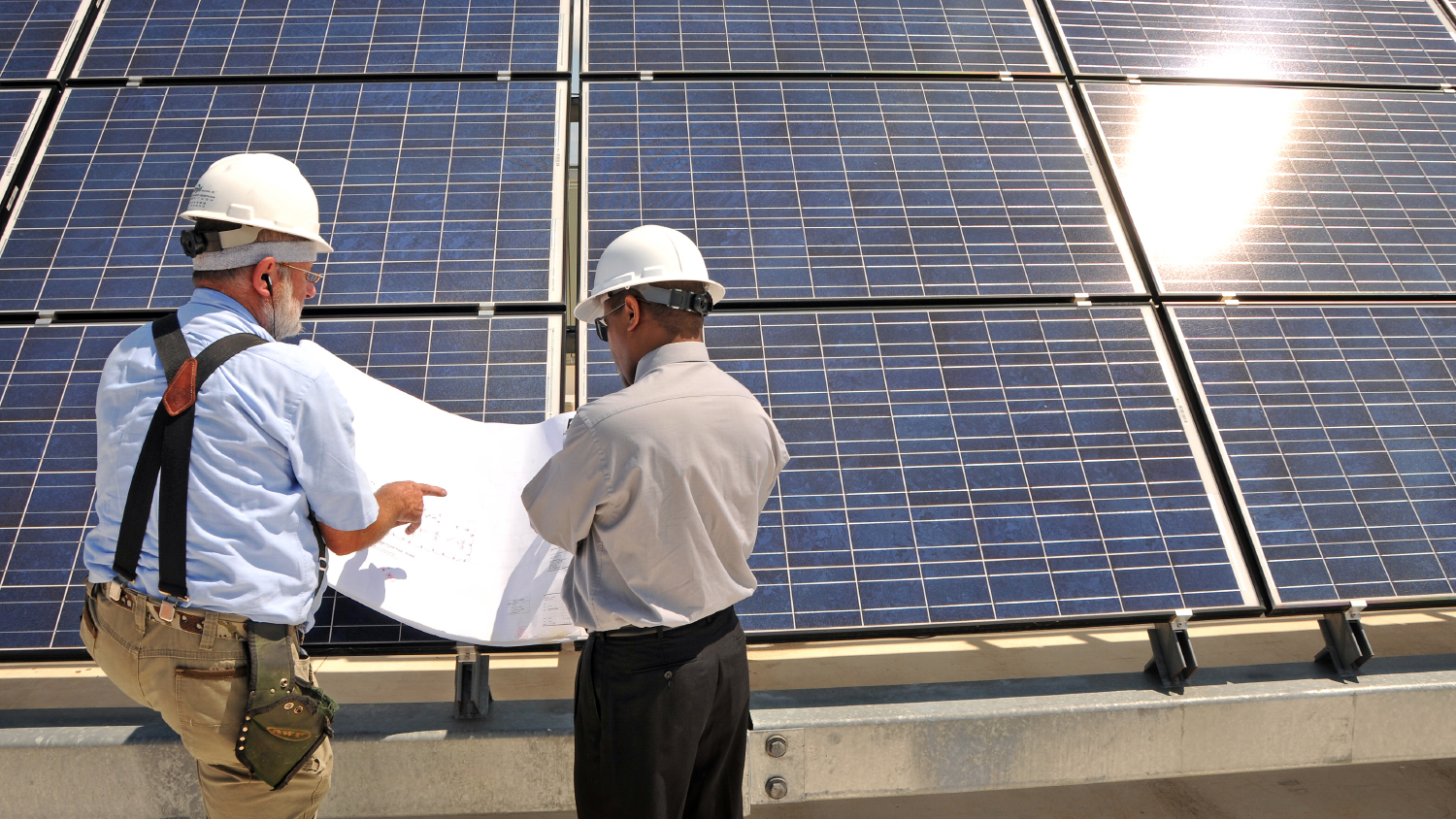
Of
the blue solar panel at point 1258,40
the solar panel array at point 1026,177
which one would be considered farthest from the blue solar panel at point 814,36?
the blue solar panel at point 1258,40

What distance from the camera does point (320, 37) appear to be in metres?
4.54

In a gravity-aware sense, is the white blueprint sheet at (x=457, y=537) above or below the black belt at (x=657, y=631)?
above

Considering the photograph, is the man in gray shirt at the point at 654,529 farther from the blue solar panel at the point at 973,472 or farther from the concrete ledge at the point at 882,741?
the blue solar panel at the point at 973,472

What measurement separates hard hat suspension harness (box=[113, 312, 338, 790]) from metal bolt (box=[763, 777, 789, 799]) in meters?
1.42

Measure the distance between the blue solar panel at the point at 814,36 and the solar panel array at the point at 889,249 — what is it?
0.08ft

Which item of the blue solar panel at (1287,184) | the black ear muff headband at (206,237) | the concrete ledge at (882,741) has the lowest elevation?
the concrete ledge at (882,741)

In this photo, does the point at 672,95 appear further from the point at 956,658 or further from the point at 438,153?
Result: the point at 956,658

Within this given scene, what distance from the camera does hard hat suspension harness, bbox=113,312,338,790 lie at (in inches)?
79.1

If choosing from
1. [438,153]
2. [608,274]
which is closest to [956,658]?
[608,274]

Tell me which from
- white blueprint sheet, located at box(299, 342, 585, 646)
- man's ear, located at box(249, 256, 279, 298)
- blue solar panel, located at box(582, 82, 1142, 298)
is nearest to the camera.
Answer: man's ear, located at box(249, 256, 279, 298)

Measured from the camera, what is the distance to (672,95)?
4.34 m

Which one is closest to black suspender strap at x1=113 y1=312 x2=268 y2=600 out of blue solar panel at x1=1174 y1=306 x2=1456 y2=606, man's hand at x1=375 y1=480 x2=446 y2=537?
man's hand at x1=375 y1=480 x2=446 y2=537

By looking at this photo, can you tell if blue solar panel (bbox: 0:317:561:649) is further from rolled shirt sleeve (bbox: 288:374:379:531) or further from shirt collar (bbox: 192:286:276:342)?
shirt collar (bbox: 192:286:276:342)

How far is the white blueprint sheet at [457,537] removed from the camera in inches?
107
